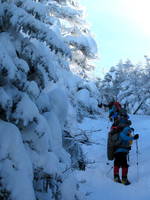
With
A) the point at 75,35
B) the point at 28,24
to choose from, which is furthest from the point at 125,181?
the point at 75,35

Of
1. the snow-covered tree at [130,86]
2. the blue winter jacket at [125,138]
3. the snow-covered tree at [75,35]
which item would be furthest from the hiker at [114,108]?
the snow-covered tree at [130,86]

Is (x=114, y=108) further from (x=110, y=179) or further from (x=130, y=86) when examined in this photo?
(x=130, y=86)

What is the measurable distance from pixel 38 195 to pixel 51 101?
1539 millimetres

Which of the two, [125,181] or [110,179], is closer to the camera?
[125,181]

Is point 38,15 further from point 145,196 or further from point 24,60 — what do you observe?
point 145,196

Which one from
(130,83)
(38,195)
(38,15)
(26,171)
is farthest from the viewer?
(130,83)

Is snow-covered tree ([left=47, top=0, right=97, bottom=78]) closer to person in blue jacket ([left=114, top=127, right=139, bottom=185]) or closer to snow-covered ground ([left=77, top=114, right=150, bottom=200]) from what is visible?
snow-covered ground ([left=77, top=114, right=150, bottom=200])

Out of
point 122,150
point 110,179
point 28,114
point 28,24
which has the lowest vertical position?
point 110,179

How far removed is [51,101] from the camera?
5.38 m

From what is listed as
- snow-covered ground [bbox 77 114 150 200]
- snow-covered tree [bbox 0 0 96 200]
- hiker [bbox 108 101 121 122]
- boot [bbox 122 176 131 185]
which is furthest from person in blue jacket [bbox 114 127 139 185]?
hiker [bbox 108 101 121 122]

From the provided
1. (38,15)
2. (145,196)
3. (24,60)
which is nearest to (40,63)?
(24,60)

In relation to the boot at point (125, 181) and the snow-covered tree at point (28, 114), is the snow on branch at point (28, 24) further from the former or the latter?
the boot at point (125, 181)

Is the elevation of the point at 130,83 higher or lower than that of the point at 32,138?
lower

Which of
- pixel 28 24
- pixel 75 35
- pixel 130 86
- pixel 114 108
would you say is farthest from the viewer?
pixel 130 86
